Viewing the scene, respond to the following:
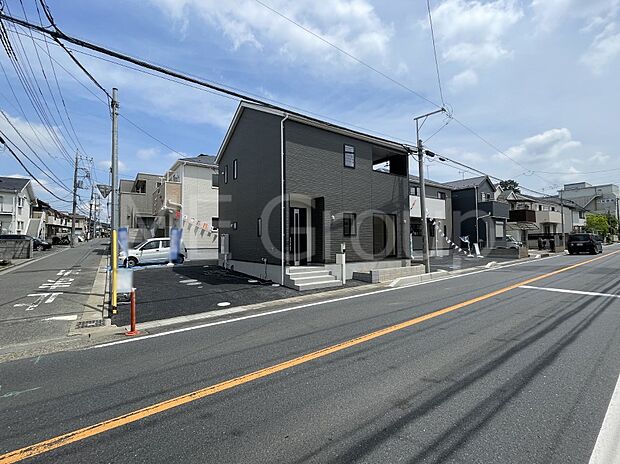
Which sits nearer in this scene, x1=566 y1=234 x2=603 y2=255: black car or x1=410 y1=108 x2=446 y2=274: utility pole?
x1=410 y1=108 x2=446 y2=274: utility pole

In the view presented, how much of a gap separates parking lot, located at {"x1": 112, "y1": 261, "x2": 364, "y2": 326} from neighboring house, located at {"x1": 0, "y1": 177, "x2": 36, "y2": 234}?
117 feet

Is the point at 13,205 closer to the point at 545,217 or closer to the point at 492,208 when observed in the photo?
the point at 492,208

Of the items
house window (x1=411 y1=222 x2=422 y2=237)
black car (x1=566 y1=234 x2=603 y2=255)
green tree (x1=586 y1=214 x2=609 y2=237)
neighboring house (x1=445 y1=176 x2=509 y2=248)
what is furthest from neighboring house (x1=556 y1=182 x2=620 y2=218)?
house window (x1=411 y1=222 x2=422 y2=237)

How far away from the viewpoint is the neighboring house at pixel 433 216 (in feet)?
82.4

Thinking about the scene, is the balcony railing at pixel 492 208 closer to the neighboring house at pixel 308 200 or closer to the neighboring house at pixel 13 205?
the neighboring house at pixel 308 200

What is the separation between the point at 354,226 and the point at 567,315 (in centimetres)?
858

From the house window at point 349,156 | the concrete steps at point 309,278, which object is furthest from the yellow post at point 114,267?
the house window at point 349,156

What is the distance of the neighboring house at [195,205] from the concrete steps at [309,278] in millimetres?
12317

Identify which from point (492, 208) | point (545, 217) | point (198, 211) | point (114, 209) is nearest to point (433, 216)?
point (492, 208)

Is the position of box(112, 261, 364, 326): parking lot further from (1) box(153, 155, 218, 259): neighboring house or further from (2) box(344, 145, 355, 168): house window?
(1) box(153, 155, 218, 259): neighboring house

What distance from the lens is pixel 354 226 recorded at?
15.0 metres

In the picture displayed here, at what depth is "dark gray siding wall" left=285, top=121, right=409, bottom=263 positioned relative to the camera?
13297mm

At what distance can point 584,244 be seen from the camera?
2925 cm

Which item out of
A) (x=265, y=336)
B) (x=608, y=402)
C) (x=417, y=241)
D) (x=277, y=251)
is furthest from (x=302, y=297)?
(x=417, y=241)
